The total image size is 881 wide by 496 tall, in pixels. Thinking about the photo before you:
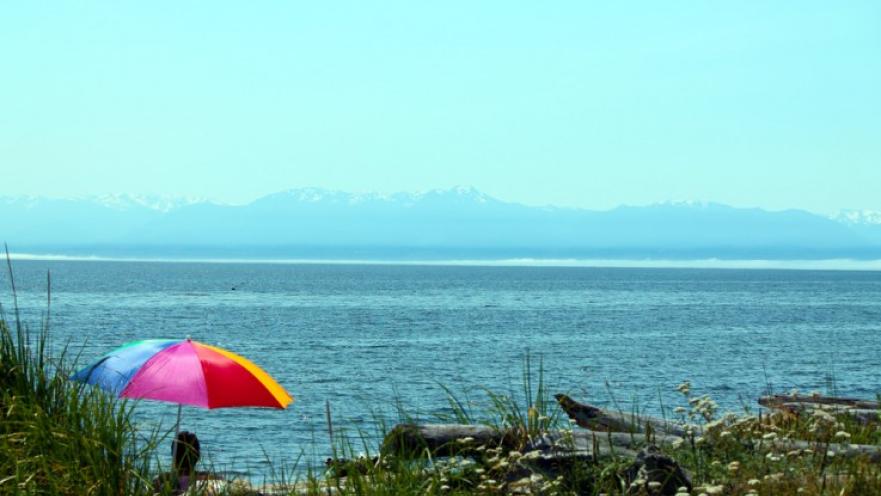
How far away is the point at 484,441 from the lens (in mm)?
9773

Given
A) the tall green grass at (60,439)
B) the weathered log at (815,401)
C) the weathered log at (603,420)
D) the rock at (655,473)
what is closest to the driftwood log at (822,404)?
the weathered log at (815,401)

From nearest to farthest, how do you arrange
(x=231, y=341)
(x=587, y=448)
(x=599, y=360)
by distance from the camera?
(x=587, y=448), (x=599, y=360), (x=231, y=341)

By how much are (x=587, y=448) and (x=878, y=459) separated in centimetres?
277

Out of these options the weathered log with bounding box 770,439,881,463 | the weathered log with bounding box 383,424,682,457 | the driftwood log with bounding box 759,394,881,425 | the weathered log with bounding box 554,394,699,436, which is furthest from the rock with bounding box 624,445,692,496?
the driftwood log with bounding box 759,394,881,425

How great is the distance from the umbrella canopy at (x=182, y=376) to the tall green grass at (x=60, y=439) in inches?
8.5

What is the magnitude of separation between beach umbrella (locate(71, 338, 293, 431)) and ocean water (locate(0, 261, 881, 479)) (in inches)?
19.7

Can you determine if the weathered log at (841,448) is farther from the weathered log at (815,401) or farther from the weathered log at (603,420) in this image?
the weathered log at (815,401)

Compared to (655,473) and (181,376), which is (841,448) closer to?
(655,473)

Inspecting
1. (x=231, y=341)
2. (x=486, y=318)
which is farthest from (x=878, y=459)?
(x=486, y=318)

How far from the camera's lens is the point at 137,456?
9.31 meters

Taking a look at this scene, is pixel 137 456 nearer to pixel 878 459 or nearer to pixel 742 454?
pixel 742 454

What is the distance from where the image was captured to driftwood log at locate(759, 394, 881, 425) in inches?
492

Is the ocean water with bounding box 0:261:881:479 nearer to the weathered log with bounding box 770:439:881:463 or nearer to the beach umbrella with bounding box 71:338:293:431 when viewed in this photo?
the beach umbrella with bounding box 71:338:293:431

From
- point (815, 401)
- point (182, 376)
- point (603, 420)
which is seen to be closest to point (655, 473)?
point (603, 420)
